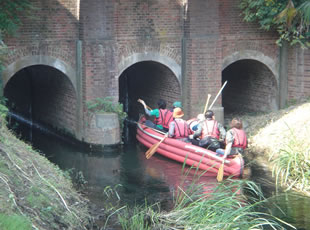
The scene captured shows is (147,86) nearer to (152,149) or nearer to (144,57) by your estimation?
(144,57)

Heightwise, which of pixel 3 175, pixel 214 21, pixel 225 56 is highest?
pixel 214 21

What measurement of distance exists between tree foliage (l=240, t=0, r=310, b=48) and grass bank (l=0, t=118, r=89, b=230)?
29.1 ft

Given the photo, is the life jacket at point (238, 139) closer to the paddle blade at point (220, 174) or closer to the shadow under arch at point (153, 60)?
the paddle blade at point (220, 174)

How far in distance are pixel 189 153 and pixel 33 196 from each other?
21.2 ft

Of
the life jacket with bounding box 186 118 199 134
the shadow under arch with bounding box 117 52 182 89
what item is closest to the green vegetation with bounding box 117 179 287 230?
the life jacket with bounding box 186 118 199 134

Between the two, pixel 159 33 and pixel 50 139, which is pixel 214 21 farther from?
pixel 50 139

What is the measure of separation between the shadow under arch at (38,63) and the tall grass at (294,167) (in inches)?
258

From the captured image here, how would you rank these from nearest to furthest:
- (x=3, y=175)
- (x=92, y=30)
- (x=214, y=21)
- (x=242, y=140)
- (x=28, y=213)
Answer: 1. (x=28, y=213)
2. (x=3, y=175)
3. (x=242, y=140)
4. (x=92, y=30)
5. (x=214, y=21)

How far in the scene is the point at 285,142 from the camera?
13.3 meters

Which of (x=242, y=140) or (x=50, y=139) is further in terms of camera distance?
(x=50, y=139)

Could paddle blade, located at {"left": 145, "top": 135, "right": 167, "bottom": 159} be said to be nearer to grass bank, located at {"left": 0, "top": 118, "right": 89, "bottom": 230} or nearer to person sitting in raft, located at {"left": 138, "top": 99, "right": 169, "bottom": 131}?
person sitting in raft, located at {"left": 138, "top": 99, "right": 169, "bottom": 131}

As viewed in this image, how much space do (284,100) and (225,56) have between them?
8.42 feet

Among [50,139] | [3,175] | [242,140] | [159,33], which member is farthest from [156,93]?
[3,175]

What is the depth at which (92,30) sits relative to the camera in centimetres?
1552
